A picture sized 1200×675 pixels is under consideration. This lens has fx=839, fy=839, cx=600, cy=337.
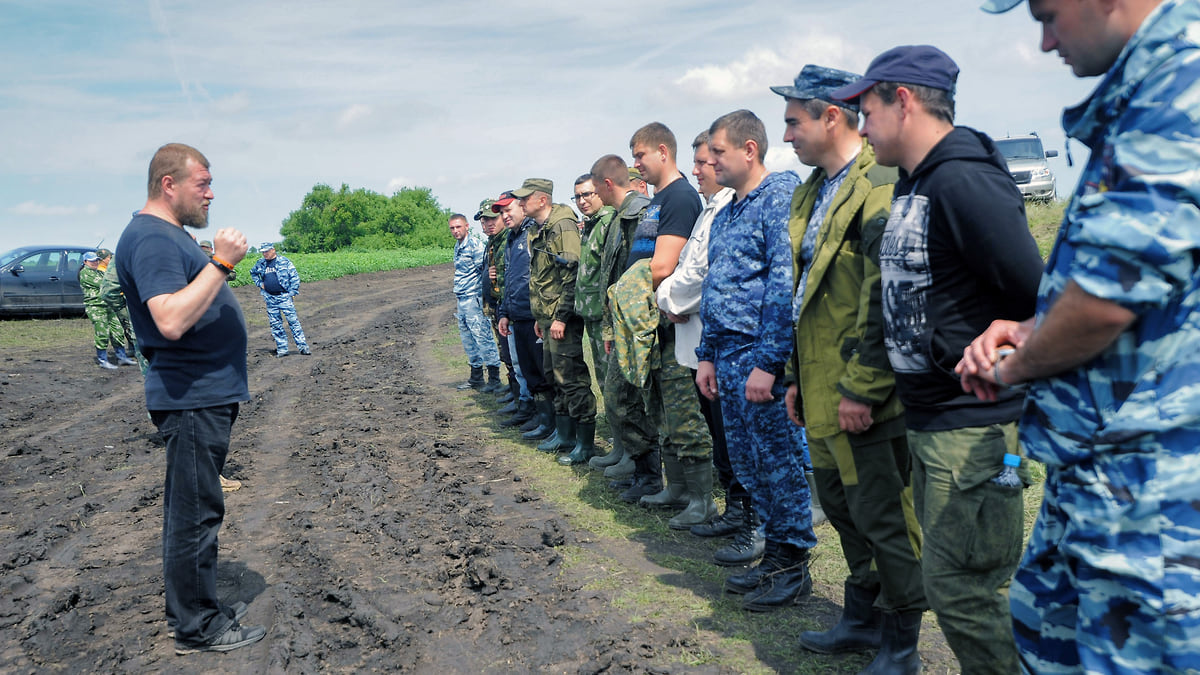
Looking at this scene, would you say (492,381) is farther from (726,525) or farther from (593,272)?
(726,525)

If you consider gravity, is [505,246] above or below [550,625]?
above

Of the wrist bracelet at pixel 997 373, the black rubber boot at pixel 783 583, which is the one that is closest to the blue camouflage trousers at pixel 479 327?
the black rubber boot at pixel 783 583

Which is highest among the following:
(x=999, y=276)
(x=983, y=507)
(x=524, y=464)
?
(x=999, y=276)

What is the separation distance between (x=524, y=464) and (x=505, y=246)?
266 centimetres

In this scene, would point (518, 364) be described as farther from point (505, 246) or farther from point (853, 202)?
point (853, 202)

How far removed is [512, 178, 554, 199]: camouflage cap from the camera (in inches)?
317

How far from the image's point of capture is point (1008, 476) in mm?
2457

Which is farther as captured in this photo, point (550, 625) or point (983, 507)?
point (550, 625)

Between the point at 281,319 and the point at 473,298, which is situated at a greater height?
the point at 473,298

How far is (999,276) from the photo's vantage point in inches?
94.6

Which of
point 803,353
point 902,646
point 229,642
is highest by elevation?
point 803,353

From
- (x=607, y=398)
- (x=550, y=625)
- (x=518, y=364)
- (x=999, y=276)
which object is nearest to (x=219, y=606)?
(x=550, y=625)

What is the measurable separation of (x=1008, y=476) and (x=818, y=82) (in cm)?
188

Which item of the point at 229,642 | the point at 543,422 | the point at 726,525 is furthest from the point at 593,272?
the point at 229,642
